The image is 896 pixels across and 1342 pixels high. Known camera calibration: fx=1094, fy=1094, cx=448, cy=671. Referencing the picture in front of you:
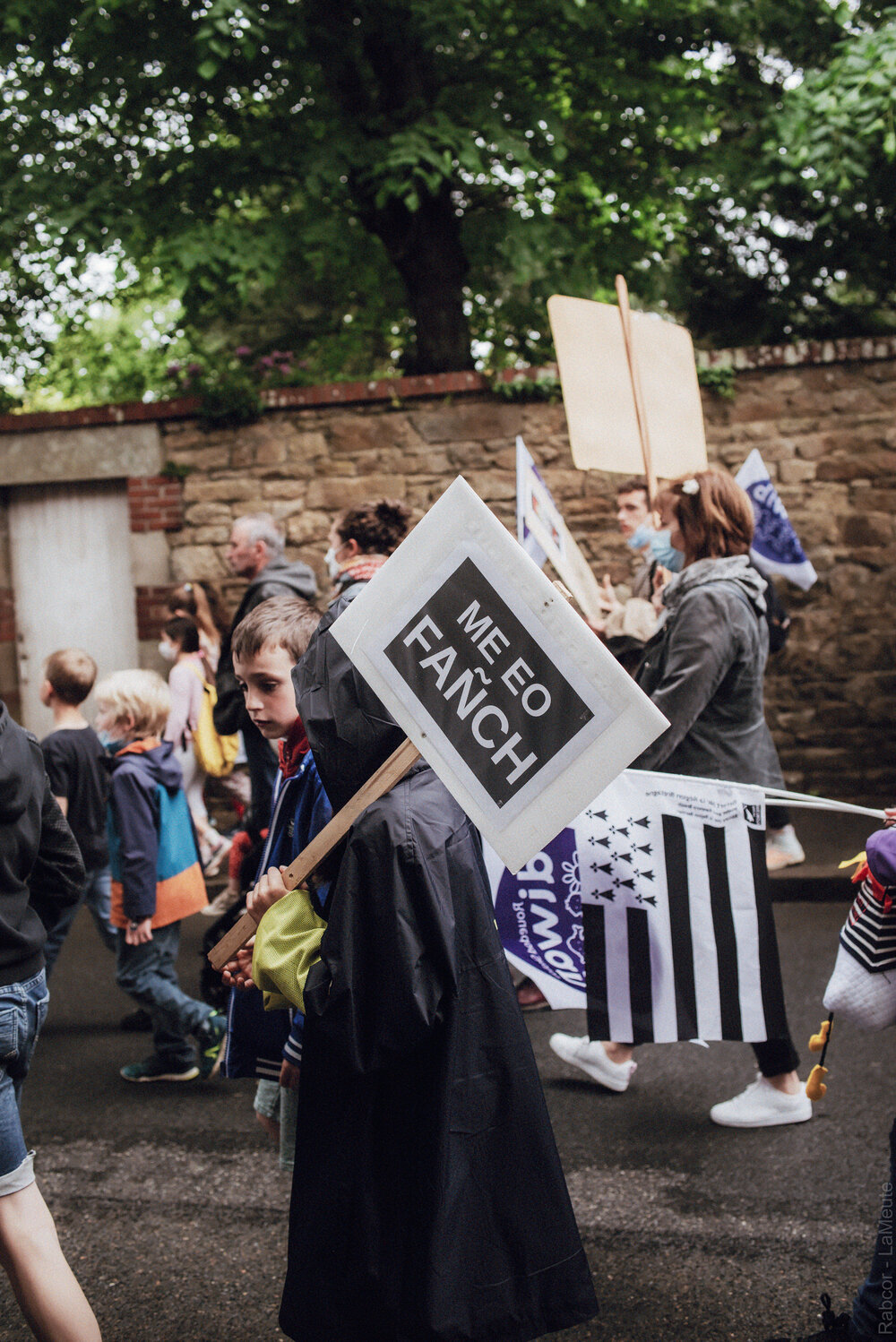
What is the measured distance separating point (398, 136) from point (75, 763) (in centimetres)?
534

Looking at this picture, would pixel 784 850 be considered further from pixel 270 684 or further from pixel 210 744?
pixel 270 684

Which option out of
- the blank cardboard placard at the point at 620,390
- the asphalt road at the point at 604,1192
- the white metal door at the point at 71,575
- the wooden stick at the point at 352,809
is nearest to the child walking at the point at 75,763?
the asphalt road at the point at 604,1192

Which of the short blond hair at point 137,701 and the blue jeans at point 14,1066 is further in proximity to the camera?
the short blond hair at point 137,701

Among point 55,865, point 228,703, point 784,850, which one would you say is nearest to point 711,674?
point 55,865

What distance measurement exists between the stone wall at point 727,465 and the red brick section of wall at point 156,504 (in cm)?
2

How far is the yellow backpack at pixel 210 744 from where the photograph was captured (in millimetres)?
→ 6574

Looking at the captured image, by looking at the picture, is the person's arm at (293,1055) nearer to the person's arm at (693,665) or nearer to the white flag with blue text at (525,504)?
the person's arm at (693,665)

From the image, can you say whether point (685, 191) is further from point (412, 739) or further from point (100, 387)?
point (100, 387)

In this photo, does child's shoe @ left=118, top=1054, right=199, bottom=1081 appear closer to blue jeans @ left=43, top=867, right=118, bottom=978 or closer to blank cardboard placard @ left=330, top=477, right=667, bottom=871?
blue jeans @ left=43, top=867, right=118, bottom=978

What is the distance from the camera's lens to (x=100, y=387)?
1539cm

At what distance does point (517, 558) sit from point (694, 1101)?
260 cm

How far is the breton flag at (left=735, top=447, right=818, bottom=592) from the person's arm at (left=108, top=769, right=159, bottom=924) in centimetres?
356

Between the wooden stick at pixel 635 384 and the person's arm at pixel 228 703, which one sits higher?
the wooden stick at pixel 635 384

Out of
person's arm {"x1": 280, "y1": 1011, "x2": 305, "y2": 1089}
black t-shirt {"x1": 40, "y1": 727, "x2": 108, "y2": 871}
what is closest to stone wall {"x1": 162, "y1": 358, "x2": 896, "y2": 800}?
black t-shirt {"x1": 40, "y1": 727, "x2": 108, "y2": 871}
